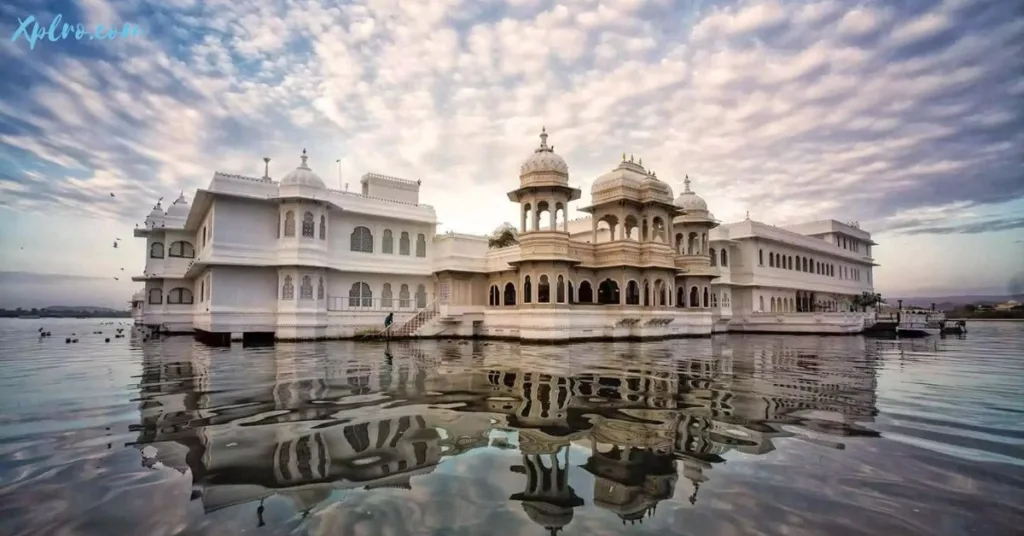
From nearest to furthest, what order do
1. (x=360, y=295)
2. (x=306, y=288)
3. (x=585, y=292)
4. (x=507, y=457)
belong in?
(x=507, y=457)
(x=306, y=288)
(x=360, y=295)
(x=585, y=292)

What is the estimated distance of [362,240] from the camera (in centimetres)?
2633

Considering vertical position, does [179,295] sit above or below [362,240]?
below

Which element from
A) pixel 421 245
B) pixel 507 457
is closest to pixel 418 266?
pixel 421 245

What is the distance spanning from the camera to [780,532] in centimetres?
329

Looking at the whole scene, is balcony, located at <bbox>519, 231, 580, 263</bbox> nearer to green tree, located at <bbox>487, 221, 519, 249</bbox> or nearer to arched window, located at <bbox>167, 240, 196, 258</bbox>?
green tree, located at <bbox>487, 221, 519, 249</bbox>

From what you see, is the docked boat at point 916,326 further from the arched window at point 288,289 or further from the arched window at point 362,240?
the arched window at point 288,289

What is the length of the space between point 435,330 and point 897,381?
19.2 m

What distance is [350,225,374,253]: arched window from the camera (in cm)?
2603

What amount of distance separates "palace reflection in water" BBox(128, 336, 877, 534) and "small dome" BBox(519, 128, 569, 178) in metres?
14.0

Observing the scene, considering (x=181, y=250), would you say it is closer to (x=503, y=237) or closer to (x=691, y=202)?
(x=503, y=237)

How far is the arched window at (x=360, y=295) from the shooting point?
1008 inches

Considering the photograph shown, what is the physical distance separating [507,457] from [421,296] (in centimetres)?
2347

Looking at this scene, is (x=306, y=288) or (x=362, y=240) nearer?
(x=306, y=288)

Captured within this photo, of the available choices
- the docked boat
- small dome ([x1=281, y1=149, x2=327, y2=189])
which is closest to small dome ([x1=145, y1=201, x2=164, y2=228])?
small dome ([x1=281, y1=149, x2=327, y2=189])
